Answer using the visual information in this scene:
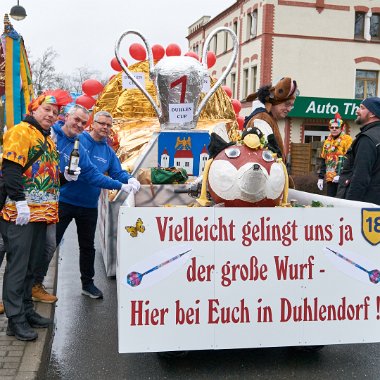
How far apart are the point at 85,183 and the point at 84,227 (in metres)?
0.47

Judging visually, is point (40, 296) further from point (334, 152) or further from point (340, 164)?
point (334, 152)

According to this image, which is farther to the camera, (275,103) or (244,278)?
→ (275,103)

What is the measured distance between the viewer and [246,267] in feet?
12.2

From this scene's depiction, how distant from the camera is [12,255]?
412 centimetres

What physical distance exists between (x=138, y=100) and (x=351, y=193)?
4493 millimetres

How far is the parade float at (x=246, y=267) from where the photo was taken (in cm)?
362

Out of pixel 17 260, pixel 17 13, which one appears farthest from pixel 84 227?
pixel 17 13

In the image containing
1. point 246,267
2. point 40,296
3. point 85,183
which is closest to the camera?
point 246,267

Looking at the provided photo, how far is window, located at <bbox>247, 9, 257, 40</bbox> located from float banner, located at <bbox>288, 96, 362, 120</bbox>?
4701mm

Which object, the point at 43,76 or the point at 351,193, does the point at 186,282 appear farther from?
the point at 43,76

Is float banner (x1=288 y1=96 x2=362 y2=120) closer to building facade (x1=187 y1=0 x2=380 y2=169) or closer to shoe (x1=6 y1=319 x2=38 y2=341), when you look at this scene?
building facade (x1=187 y1=0 x2=380 y2=169)

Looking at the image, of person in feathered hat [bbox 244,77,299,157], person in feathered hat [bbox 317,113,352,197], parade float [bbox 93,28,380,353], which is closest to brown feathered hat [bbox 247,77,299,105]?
person in feathered hat [bbox 244,77,299,157]

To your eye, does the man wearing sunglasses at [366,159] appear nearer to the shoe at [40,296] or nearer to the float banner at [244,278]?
the float banner at [244,278]

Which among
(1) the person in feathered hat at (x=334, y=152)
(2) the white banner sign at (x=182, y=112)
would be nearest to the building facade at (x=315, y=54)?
(1) the person in feathered hat at (x=334, y=152)
